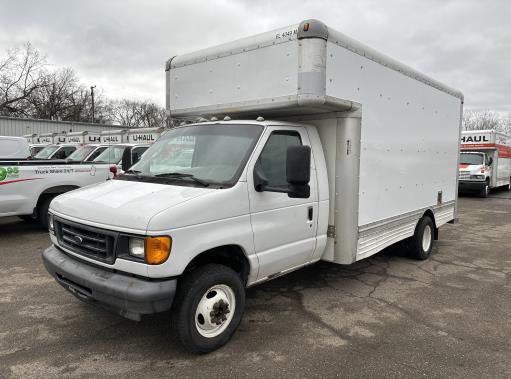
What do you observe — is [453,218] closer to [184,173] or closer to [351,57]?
[351,57]

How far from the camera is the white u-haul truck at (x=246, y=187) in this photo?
10.7 feet

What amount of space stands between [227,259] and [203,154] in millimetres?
1065

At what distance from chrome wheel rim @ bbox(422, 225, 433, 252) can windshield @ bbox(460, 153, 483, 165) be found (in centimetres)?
1311

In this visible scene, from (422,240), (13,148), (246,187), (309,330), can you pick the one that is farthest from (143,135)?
(309,330)

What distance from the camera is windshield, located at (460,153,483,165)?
18.2 m

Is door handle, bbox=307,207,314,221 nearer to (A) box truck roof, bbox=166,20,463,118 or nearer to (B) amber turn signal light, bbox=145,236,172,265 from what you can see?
(A) box truck roof, bbox=166,20,463,118

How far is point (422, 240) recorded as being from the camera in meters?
6.66

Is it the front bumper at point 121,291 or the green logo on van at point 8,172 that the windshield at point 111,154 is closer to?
the green logo on van at point 8,172

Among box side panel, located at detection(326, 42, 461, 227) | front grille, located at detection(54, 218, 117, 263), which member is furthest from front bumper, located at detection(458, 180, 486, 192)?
front grille, located at detection(54, 218, 117, 263)

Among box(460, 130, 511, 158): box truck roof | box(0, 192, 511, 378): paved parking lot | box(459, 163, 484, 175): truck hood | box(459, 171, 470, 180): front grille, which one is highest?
box(460, 130, 511, 158): box truck roof

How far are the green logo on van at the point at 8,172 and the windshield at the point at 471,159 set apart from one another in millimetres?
17333

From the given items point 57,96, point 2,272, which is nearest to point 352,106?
point 2,272

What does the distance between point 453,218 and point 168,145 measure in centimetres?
588

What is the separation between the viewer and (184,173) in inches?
153
